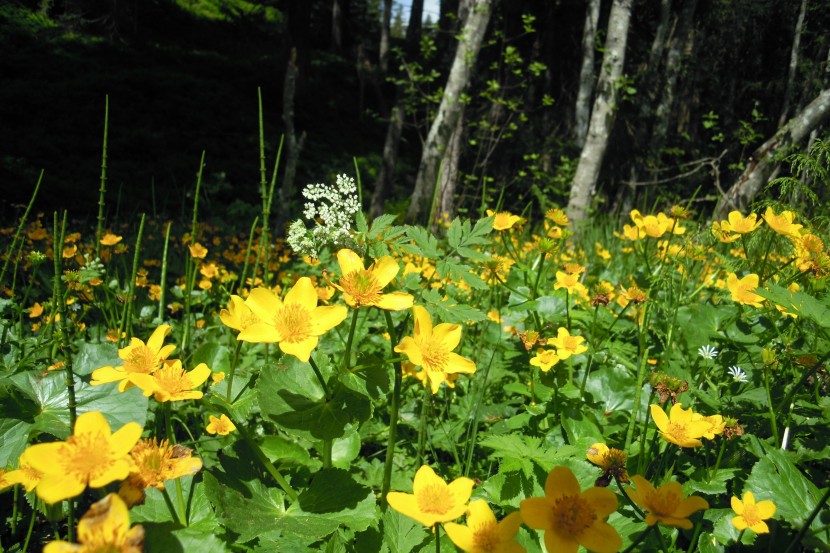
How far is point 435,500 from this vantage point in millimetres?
822

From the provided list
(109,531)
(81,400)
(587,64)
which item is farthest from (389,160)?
(109,531)

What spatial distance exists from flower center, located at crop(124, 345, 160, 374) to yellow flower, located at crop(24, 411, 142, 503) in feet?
0.98

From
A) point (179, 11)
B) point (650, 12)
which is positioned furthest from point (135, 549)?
point (179, 11)

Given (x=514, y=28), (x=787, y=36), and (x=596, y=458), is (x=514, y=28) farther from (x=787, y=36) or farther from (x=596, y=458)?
(x=596, y=458)

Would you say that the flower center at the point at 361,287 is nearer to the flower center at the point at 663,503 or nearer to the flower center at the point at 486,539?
the flower center at the point at 486,539

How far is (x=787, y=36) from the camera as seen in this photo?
1184 cm

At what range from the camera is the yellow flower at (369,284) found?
0.96 m

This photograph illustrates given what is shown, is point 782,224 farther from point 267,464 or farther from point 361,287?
point 267,464

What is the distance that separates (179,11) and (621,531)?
1710cm

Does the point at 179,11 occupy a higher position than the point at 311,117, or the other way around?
the point at 179,11

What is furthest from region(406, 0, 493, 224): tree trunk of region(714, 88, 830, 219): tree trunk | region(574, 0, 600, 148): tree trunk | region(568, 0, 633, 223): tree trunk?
region(574, 0, 600, 148): tree trunk

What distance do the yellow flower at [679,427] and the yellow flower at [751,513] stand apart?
0.14m

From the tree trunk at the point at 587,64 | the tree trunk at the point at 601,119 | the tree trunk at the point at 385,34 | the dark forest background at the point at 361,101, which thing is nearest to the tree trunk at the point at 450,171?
the dark forest background at the point at 361,101

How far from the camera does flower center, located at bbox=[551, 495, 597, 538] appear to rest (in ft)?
2.42
